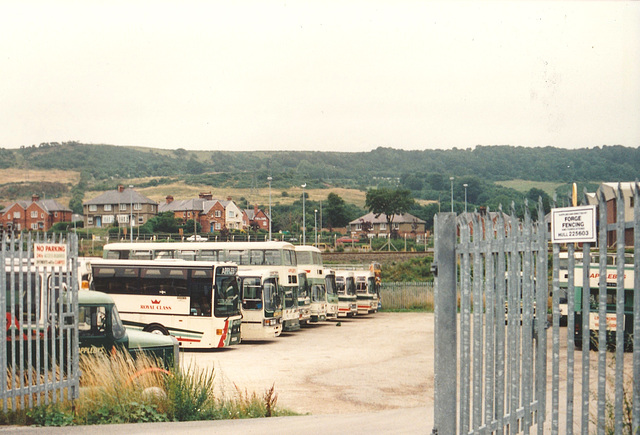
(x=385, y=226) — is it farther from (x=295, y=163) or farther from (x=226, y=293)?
(x=226, y=293)

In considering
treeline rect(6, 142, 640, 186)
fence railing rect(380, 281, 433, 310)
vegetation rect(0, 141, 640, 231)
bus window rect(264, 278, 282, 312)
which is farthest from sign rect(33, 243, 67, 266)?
treeline rect(6, 142, 640, 186)

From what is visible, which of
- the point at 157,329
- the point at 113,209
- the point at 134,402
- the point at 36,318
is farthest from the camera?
the point at 113,209

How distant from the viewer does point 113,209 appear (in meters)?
113

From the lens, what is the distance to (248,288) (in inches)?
1154

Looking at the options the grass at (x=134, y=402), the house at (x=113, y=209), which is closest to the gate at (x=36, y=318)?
the grass at (x=134, y=402)

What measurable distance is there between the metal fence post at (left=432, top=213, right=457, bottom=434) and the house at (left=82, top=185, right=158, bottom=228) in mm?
107641

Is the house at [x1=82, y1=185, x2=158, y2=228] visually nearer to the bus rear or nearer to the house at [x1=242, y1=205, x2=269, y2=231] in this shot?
the house at [x1=242, y1=205, x2=269, y2=231]

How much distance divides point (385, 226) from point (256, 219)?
23.0 m

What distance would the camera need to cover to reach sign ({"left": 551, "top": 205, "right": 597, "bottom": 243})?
500 cm

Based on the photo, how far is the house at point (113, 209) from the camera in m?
112

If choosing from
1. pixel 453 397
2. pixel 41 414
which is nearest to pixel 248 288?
pixel 41 414

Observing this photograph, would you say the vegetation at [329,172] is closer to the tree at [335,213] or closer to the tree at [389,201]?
the tree at [335,213]

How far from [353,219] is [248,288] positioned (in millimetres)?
99089

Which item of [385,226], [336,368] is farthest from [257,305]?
[385,226]
